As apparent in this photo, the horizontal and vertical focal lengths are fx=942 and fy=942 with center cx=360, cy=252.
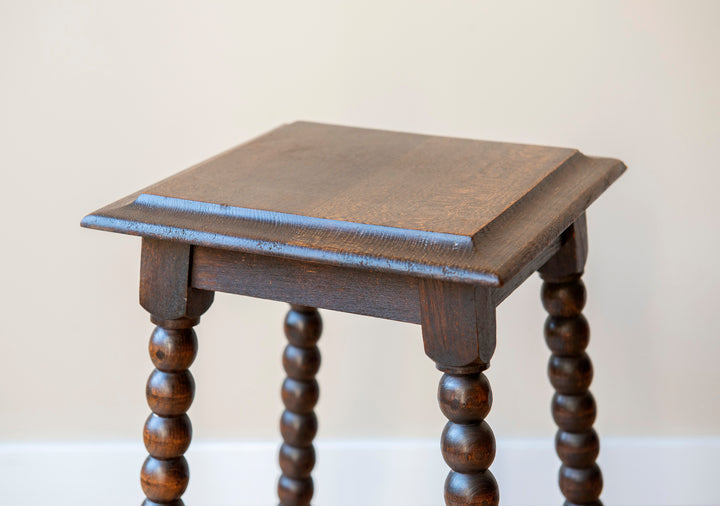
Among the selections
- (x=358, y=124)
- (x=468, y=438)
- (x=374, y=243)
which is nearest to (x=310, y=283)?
(x=374, y=243)

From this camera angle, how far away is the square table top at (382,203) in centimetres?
77

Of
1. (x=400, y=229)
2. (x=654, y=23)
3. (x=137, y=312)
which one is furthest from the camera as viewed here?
(x=137, y=312)

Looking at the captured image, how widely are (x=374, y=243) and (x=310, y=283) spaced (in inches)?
3.7

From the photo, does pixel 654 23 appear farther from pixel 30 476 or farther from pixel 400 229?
pixel 30 476

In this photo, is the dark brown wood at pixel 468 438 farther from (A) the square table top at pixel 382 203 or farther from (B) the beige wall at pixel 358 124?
(B) the beige wall at pixel 358 124

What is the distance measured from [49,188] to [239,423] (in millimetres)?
486

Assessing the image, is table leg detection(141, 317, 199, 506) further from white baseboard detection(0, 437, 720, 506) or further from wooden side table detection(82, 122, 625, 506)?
white baseboard detection(0, 437, 720, 506)

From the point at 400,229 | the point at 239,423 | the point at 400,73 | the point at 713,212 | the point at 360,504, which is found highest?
the point at 400,73

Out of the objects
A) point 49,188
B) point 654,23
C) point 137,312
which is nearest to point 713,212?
point 654,23

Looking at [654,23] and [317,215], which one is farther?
[654,23]

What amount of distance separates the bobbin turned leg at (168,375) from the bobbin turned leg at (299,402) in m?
0.33

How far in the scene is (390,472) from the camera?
1558 mm

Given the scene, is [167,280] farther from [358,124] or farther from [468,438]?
[358,124]

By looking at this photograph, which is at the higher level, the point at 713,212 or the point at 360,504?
the point at 713,212
